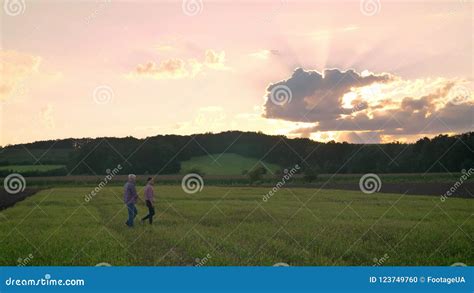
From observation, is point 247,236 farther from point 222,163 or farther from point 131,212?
point 222,163

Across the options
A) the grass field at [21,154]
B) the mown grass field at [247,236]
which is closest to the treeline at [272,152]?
the grass field at [21,154]

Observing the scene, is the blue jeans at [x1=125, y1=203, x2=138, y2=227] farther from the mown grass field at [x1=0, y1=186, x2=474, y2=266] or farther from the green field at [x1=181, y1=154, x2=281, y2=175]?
the green field at [x1=181, y1=154, x2=281, y2=175]

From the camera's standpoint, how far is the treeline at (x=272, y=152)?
88.6 ft

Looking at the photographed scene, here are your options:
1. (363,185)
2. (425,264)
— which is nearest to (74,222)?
(425,264)

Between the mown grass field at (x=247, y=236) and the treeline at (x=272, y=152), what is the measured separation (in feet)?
10.5

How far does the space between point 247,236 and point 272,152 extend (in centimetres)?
1372

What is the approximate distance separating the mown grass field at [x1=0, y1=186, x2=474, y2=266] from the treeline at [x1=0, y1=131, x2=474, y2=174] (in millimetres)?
3207

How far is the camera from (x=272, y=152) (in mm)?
33844

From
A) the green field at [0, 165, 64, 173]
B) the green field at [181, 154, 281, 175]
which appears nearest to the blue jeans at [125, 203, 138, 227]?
the green field at [181, 154, 281, 175]

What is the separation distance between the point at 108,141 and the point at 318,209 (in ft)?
47.8

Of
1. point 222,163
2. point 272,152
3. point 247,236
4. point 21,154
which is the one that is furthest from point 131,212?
point 222,163

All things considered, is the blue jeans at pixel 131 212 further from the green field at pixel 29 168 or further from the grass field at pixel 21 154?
the green field at pixel 29 168

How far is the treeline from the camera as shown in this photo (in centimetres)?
2700
